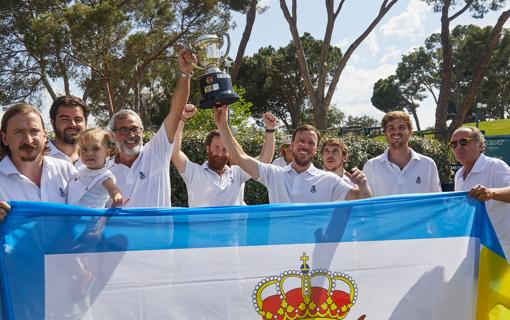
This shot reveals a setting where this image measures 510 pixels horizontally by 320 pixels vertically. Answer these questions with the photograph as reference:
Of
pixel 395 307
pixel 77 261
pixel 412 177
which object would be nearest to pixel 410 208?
pixel 395 307

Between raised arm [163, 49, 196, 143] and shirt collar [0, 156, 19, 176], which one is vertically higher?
raised arm [163, 49, 196, 143]

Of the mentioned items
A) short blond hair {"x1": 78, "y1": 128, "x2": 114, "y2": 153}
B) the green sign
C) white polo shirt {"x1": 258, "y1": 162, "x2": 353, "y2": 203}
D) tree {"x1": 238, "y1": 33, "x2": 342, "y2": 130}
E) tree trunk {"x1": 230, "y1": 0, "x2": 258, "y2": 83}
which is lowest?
white polo shirt {"x1": 258, "y1": 162, "x2": 353, "y2": 203}

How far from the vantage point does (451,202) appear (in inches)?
136

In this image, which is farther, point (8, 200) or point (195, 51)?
point (195, 51)

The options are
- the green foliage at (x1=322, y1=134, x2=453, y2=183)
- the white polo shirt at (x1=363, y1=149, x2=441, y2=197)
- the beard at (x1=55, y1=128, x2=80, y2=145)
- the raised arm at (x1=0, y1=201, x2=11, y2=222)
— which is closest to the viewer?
the raised arm at (x1=0, y1=201, x2=11, y2=222)

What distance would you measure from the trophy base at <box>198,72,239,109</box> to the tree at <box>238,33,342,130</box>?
33726 mm

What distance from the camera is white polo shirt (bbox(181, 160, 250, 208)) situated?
14.6 ft

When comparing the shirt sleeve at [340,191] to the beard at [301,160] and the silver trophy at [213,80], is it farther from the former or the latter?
the silver trophy at [213,80]

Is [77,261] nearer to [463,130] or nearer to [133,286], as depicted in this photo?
[133,286]

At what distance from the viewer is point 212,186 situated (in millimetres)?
4449

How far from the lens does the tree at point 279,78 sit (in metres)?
38.2

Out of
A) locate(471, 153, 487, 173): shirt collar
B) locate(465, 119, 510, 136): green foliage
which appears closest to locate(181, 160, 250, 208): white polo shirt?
locate(471, 153, 487, 173): shirt collar

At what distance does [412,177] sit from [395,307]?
1.45 meters

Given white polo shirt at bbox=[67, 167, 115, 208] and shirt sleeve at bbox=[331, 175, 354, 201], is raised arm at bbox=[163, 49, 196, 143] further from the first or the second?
shirt sleeve at bbox=[331, 175, 354, 201]
